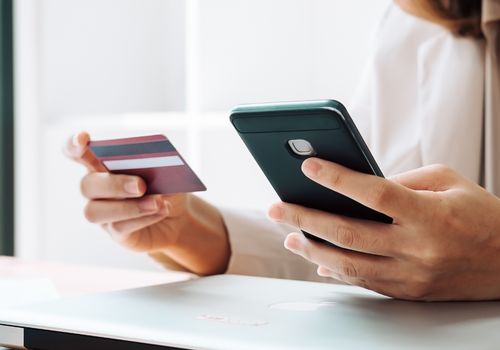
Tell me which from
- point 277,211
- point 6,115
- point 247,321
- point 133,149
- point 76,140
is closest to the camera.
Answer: point 247,321

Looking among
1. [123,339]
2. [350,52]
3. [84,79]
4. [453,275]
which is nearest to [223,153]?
[350,52]

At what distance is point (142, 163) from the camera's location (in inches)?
30.1

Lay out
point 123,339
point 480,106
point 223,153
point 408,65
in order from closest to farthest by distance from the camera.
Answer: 1. point 123,339
2. point 480,106
3. point 408,65
4. point 223,153

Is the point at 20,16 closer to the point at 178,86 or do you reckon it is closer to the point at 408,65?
the point at 178,86

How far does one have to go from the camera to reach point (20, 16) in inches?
77.5

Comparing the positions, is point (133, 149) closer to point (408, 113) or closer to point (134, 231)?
point (134, 231)

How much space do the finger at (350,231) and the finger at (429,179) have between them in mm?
54

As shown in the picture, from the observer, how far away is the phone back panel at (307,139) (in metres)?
0.51

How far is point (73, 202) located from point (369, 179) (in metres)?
1.50

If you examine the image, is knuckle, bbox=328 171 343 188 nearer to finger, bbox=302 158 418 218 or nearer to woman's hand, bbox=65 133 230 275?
finger, bbox=302 158 418 218

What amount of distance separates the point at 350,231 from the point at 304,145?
8cm

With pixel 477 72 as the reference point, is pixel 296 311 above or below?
below

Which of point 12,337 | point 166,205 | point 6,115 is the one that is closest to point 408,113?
point 166,205

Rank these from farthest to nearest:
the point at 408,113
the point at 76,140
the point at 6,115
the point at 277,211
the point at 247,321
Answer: the point at 6,115
the point at 408,113
the point at 76,140
the point at 277,211
the point at 247,321
